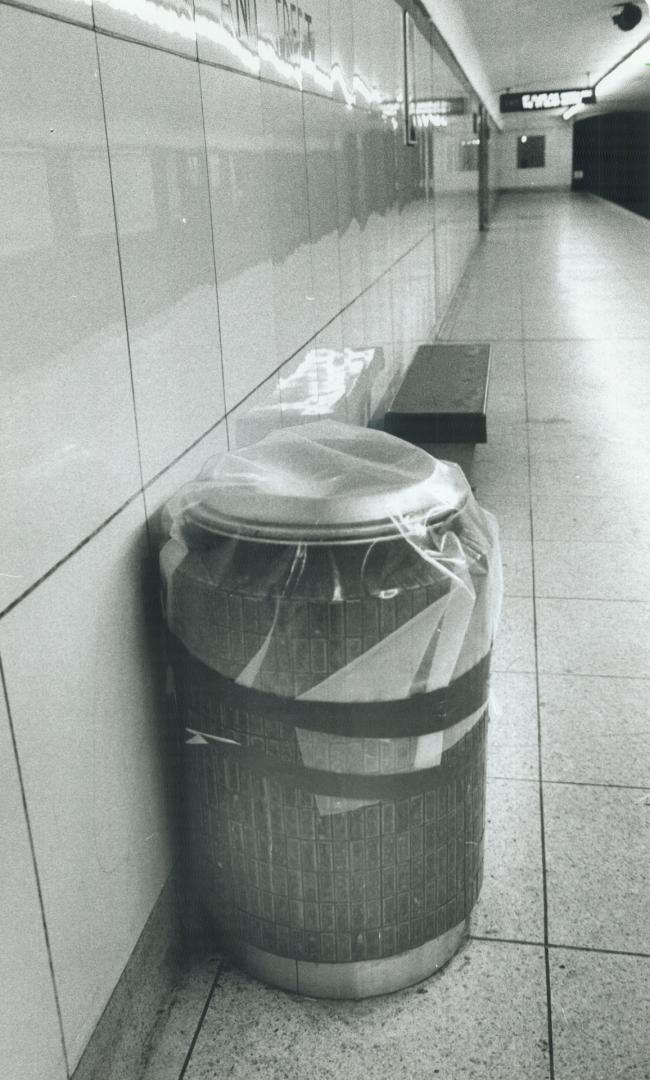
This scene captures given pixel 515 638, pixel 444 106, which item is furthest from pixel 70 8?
pixel 444 106

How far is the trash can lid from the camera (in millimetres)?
1736

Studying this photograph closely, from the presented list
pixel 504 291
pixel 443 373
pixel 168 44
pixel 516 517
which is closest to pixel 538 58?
pixel 504 291

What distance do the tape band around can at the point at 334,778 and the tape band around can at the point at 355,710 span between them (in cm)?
8

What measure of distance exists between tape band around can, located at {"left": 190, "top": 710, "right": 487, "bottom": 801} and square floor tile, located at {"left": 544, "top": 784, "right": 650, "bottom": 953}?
607 millimetres

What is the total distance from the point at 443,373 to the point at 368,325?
3.25 feet

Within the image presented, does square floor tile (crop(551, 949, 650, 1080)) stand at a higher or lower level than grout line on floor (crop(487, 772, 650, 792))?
lower

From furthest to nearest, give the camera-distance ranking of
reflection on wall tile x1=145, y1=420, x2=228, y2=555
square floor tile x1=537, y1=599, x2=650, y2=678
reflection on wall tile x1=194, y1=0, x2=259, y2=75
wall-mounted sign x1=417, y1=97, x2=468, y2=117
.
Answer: wall-mounted sign x1=417, y1=97, x2=468, y2=117 → square floor tile x1=537, y1=599, x2=650, y2=678 → reflection on wall tile x1=194, y1=0, x2=259, y2=75 → reflection on wall tile x1=145, y1=420, x2=228, y2=555

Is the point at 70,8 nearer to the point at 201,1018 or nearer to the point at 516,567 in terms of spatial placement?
the point at 201,1018

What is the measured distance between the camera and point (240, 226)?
2.43m

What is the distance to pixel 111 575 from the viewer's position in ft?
5.65

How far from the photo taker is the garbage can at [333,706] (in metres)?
1.68

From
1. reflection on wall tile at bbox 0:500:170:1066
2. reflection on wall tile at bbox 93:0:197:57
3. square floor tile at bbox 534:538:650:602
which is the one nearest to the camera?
reflection on wall tile at bbox 0:500:170:1066

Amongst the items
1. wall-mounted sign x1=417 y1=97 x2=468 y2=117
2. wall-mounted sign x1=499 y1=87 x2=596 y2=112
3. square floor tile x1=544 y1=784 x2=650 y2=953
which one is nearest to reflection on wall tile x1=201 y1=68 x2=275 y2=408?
square floor tile x1=544 y1=784 x2=650 y2=953

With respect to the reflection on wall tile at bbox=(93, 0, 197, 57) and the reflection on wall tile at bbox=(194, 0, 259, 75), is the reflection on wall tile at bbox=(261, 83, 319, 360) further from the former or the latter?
the reflection on wall tile at bbox=(93, 0, 197, 57)
